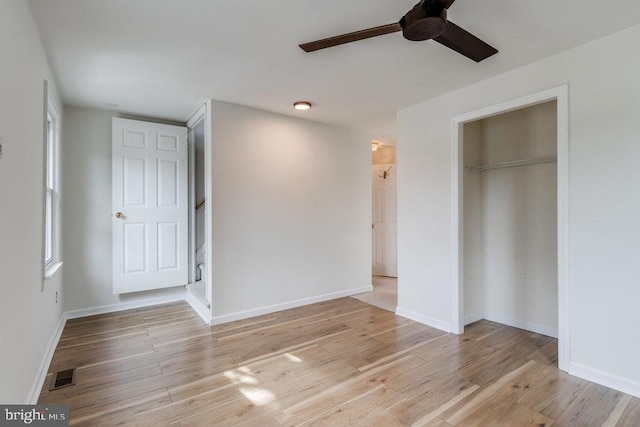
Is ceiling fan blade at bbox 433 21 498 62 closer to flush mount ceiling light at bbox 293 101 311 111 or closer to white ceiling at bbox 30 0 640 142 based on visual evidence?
white ceiling at bbox 30 0 640 142

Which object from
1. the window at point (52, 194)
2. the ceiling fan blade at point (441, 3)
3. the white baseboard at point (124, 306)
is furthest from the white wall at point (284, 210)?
the ceiling fan blade at point (441, 3)

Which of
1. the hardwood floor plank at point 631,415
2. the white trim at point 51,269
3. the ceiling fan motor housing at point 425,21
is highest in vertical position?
the ceiling fan motor housing at point 425,21

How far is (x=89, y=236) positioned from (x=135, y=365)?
1882mm

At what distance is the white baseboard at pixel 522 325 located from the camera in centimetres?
299

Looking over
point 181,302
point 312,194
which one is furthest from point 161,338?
point 312,194

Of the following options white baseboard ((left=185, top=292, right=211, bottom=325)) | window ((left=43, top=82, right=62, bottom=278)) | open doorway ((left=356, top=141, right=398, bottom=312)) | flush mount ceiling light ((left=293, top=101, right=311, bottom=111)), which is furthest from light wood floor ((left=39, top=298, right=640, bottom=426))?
open doorway ((left=356, top=141, right=398, bottom=312))

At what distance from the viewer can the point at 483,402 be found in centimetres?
198

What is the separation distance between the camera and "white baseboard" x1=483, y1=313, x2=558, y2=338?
2.99 m

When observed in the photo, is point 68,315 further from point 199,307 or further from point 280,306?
point 280,306

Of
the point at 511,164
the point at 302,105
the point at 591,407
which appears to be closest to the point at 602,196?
the point at 511,164

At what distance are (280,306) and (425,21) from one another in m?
3.22

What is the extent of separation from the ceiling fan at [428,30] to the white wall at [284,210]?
6.35 ft
